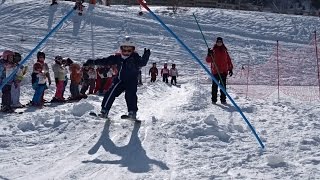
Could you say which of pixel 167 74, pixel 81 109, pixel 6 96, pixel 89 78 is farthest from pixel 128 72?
pixel 167 74

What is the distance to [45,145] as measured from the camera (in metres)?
7.30

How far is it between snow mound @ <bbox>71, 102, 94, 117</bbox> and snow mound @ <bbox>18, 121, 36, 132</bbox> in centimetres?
124

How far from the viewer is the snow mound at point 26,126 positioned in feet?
27.1

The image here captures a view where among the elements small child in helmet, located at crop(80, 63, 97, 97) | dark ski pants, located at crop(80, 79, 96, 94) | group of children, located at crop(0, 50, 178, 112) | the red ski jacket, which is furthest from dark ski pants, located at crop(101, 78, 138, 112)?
small child in helmet, located at crop(80, 63, 97, 97)

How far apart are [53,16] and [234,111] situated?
92.7ft

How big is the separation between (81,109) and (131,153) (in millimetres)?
3036

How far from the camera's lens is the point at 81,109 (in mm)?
9789

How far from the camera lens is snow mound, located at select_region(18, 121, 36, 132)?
825cm

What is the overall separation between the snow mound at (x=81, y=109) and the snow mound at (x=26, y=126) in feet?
4.06

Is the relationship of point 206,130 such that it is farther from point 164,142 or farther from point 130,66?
point 130,66

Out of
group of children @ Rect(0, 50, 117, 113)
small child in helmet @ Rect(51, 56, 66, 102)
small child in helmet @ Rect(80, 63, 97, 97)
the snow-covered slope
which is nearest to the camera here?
the snow-covered slope

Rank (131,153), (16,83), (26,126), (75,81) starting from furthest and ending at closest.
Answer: (75,81) → (16,83) → (26,126) → (131,153)

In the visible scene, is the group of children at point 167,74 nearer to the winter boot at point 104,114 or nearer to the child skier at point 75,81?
the child skier at point 75,81

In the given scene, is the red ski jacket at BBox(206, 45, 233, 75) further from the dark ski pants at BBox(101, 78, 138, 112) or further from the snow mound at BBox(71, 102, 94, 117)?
the snow mound at BBox(71, 102, 94, 117)
